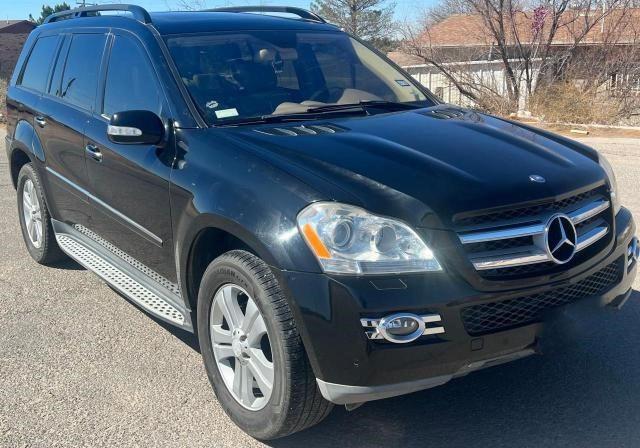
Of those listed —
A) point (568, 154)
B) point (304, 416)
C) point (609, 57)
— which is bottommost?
point (609, 57)

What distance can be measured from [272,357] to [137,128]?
1426mm

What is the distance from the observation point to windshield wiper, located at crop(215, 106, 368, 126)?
3887mm

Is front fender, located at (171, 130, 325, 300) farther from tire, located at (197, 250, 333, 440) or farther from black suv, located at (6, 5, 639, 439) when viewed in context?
tire, located at (197, 250, 333, 440)

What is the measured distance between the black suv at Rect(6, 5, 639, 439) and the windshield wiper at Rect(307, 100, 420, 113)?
0.01 m

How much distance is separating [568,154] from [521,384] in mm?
1200

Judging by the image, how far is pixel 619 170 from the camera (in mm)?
9852

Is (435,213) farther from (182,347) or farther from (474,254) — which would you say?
(182,347)

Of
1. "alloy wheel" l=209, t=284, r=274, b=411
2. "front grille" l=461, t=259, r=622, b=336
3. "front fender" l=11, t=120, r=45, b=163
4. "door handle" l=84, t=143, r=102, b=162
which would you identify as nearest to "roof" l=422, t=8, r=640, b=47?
"front fender" l=11, t=120, r=45, b=163

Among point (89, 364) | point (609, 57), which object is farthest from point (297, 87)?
point (609, 57)

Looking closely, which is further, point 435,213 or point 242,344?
point 242,344

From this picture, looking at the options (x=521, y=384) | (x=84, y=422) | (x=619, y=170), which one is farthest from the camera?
(x=619, y=170)

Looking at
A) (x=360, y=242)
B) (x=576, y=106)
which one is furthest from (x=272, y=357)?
(x=576, y=106)

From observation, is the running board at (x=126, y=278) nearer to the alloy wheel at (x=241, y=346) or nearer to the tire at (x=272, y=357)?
the alloy wheel at (x=241, y=346)

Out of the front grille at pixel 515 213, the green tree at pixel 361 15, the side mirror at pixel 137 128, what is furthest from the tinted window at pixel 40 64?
the green tree at pixel 361 15
